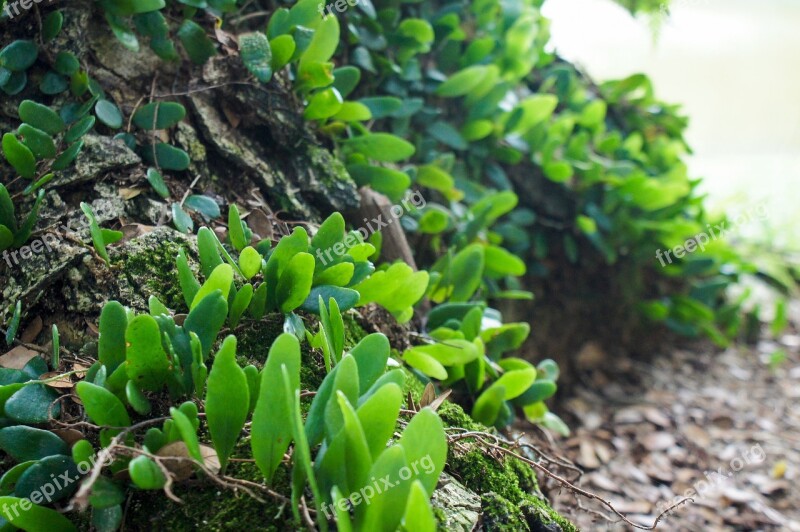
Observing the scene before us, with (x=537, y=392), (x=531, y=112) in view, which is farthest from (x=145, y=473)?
(x=531, y=112)

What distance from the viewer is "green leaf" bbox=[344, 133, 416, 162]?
1.82 metres

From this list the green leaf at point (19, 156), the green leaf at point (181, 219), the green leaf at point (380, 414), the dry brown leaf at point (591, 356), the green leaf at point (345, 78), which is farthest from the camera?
the dry brown leaf at point (591, 356)

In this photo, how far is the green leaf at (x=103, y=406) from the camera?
0.99 meters

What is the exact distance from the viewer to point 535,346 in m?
2.64

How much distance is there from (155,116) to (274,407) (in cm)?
97

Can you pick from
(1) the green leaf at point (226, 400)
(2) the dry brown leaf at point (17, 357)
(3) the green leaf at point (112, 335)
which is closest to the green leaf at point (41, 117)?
(2) the dry brown leaf at point (17, 357)

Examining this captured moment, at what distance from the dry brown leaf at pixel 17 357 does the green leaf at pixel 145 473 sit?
0.49 metres

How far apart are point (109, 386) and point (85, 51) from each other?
98 centimetres

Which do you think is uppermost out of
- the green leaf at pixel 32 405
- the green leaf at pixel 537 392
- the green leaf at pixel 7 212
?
the green leaf at pixel 7 212

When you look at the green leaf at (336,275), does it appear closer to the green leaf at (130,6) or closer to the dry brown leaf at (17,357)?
the dry brown leaf at (17,357)

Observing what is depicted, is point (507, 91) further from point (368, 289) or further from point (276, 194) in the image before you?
point (368, 289)

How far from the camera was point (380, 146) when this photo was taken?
72.7 inches

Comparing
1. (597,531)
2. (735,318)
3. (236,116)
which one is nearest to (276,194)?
(236,116)

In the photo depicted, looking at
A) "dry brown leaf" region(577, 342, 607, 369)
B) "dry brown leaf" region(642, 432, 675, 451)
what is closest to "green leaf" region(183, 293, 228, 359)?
"dry brown leaf" region(642, 432, 675, 451)
